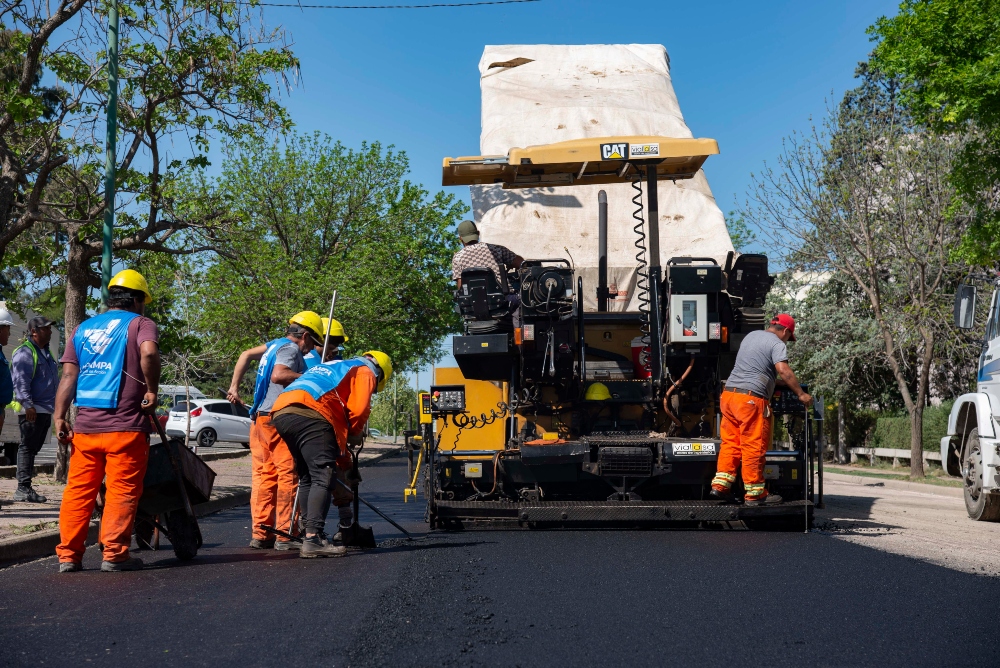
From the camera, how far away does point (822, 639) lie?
4668mm

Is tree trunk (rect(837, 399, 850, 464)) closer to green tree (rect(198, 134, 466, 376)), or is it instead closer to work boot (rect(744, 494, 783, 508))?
green tree (rect(198, 134, 466, 376))

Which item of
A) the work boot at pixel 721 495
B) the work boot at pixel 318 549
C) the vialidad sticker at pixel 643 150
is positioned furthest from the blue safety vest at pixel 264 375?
the work boot at pixel 721 495

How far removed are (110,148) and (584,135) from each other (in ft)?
16.9

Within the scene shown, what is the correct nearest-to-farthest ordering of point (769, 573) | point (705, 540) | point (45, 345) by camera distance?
1. point (769, 573)
2. point (705, 540)
3. point (45, 345)

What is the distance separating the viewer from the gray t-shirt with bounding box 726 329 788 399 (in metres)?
8.77

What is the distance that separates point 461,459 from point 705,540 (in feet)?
6.77

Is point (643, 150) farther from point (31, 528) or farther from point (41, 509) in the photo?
point (41, 509)

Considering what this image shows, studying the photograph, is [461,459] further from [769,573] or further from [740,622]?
[740,622]

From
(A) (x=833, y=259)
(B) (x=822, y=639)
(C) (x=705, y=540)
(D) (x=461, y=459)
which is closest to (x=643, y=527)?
(C) (x=705, y=540)

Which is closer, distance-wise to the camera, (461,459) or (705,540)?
(705,540)

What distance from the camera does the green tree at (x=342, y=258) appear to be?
102 feet

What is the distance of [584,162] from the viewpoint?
9.70 m

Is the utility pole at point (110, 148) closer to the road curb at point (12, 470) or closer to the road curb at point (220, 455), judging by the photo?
the road curb at point (12, 470)

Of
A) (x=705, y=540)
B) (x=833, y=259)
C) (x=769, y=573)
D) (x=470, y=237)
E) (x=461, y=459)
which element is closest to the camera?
(x=769, y=573)
